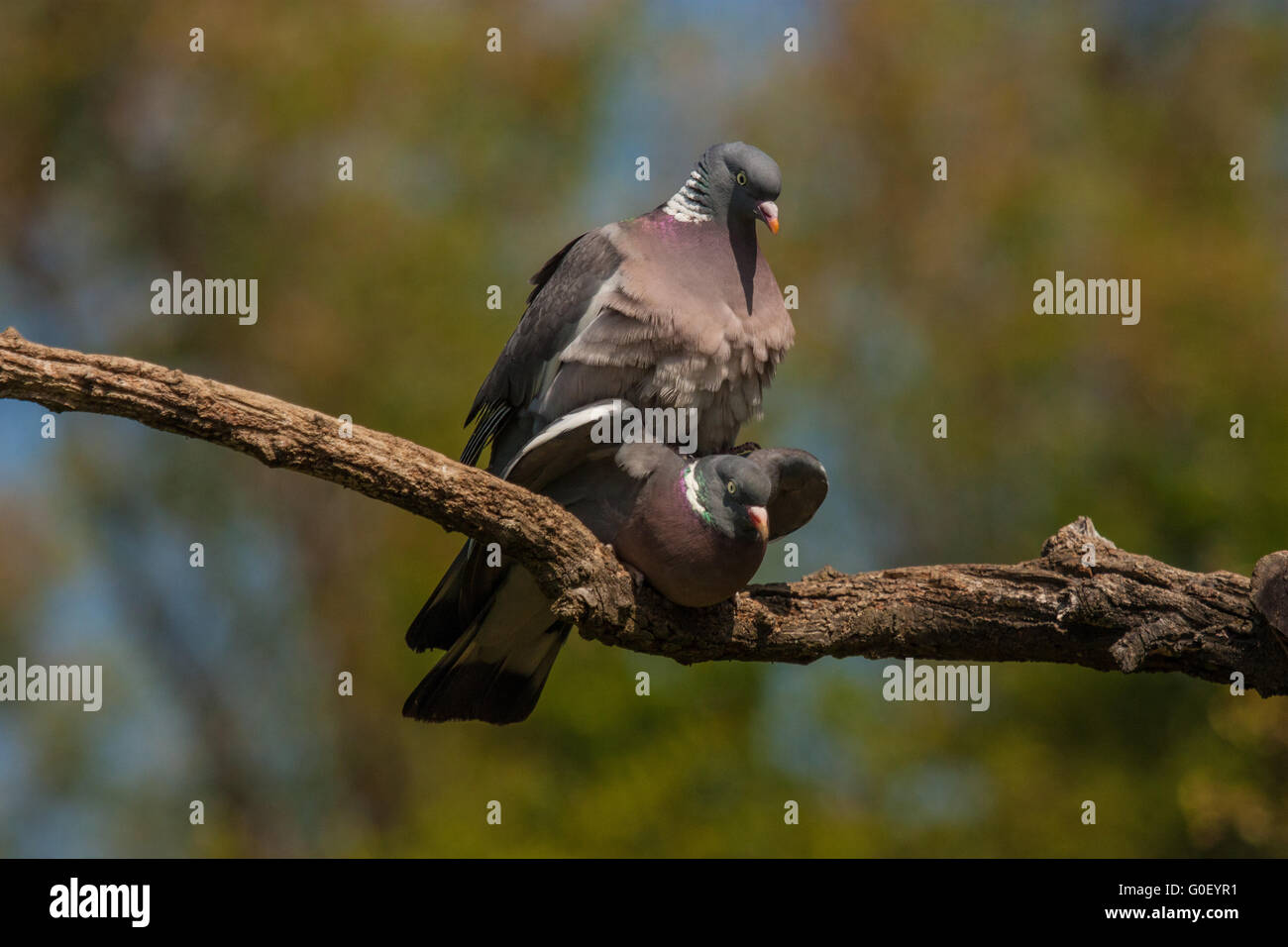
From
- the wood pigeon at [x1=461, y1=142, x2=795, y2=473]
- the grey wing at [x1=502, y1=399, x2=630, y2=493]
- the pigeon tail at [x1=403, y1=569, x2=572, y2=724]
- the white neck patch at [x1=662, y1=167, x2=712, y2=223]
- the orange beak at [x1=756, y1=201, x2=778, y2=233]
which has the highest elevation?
the white neck patch at [x1=662, y1=167, x2=712, y2=223]

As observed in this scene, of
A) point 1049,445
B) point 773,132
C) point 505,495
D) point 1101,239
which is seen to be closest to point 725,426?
point 505,495

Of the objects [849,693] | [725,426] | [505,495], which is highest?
[725,426]

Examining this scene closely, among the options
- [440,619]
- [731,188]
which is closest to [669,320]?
[731,188]

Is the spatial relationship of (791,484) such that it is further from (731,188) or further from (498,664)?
(498,664)

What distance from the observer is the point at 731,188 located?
5688 mm

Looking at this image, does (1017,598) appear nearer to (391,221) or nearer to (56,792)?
(391,221)

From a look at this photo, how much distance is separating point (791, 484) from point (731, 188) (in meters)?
1.34

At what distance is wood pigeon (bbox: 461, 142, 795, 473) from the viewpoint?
5.44 m

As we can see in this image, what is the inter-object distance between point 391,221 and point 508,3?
4.19 meters

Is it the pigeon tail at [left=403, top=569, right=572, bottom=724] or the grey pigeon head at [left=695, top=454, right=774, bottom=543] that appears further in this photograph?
the pigeon tail at [left=403, top=569, right=572, bottom=724]

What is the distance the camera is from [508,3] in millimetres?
18859

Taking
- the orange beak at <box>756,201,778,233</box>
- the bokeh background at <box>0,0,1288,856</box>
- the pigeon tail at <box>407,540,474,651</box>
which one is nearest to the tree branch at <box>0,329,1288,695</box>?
the pigeon tail at <box>407,540,474,651</box>

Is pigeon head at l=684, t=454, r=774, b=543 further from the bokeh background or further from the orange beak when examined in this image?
the bokeh background

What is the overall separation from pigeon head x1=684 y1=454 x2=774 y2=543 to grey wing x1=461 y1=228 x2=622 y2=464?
961mm
